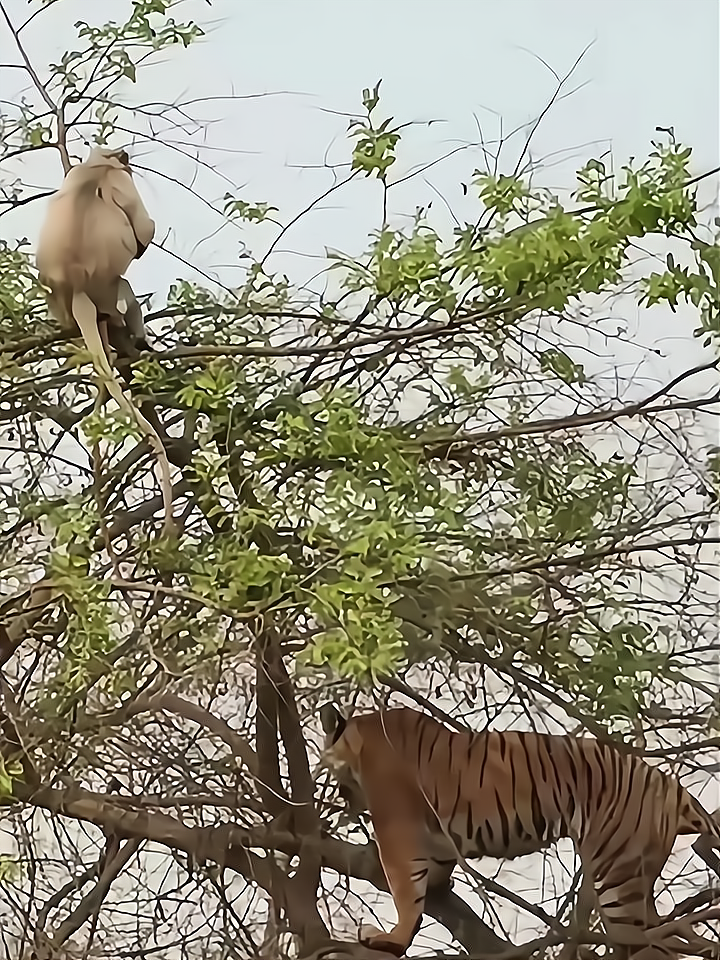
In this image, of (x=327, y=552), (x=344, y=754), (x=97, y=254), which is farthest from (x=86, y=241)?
(x=344, y=754)

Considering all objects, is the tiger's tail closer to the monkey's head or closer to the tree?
the tree

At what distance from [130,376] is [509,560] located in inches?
10.9

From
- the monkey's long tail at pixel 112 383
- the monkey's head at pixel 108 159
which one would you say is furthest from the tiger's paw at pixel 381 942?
the monkey's head at pixel 108 159

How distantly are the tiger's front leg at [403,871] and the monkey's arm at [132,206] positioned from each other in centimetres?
43

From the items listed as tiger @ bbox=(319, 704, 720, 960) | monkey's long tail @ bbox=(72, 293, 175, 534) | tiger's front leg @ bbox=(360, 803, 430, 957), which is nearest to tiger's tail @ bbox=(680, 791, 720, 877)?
tiger @ bbox=(319, 704, 720, 960)

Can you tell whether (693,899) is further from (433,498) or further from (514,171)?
(514,171)

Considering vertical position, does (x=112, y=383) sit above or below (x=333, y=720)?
above

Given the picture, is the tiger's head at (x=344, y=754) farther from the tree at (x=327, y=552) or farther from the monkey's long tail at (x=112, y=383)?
the monkey's long tail at (x=112, y=383)

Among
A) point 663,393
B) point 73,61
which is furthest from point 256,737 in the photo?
point 73,61

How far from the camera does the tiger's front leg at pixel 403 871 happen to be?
0.75m

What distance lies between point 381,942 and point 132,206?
0.52m

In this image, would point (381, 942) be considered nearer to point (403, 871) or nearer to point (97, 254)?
point (403, 871)

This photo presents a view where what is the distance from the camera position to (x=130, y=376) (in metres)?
0.79

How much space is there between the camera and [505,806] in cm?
76
